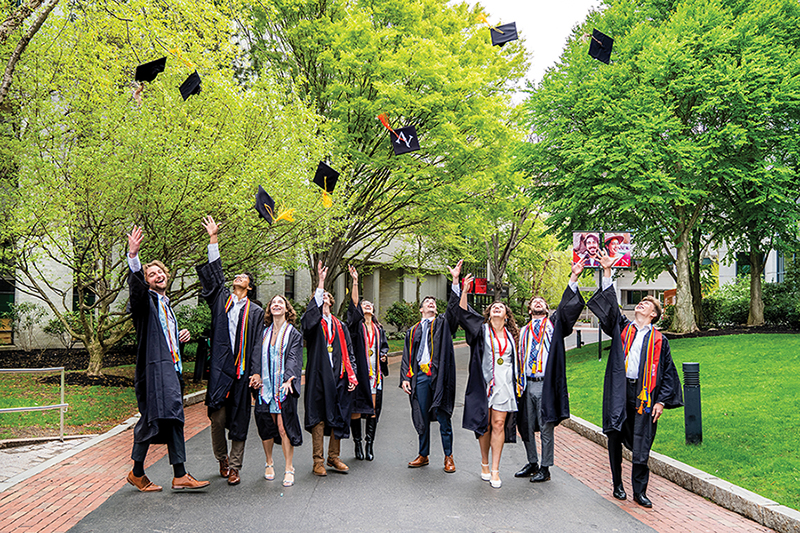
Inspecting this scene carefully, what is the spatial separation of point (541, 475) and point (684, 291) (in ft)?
51.0

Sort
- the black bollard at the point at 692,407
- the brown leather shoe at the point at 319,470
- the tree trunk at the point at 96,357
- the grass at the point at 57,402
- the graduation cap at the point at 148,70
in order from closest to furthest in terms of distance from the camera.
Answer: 1. the brown leather shoe at the point at 319,470
2. the black bollard at the point at 692,407
3. the grass at the point at 57,402
4. the graduation cap at the point at 148,70
5. the tree trunk at the point at 96,357

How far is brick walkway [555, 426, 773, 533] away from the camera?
5.11m

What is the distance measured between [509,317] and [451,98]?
419 inches

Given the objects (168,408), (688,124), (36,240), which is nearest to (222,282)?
(168,408)

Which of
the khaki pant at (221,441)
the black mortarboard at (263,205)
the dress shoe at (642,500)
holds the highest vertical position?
the black mortarboard at (263,205)

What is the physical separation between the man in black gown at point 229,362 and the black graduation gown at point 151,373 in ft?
1.32

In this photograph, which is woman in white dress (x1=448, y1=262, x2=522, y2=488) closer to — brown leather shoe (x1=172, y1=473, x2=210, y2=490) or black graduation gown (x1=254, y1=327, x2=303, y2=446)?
black graduation gown (x1=254, y1=327, x2=303, y2=446)

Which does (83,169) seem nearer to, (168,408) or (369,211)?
(168,408)

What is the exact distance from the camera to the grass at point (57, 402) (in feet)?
28.0

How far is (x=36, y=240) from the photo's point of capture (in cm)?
1122

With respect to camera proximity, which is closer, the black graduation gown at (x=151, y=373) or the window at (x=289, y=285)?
the black graduation gown at (x=151, y=373)

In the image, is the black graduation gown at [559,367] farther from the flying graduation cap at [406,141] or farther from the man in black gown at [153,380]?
the flying graduation cap at [406,141]

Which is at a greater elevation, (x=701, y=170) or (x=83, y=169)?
(x=701, y=170)

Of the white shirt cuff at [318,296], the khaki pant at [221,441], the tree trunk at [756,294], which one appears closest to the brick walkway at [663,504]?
the white shirt cuff at [318,296]
